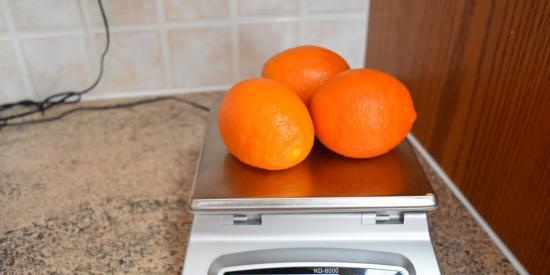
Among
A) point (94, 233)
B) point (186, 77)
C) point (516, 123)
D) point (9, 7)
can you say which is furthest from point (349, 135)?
point (9, 7)

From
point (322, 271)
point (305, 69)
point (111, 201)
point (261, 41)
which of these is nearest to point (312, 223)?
point (322, 271)

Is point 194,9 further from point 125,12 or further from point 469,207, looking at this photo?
point 469,207

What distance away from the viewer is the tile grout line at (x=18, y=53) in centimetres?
80

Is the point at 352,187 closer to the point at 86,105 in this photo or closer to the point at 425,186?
the point at 425,186

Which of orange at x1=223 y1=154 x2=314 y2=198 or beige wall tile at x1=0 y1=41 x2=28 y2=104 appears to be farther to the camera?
beige wall tile at x1=0 y1=41 x2=28 y2=104

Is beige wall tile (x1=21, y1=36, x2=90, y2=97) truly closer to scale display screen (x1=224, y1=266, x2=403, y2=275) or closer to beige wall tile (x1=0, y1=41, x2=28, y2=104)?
beige wall tile (x1=0, y1=41, x2=28, y2=104)

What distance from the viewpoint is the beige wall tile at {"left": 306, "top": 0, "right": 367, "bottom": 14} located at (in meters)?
0.88

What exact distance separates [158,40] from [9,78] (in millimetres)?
304

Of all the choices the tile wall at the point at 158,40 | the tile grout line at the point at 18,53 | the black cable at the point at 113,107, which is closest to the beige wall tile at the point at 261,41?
→ the tile wall at the point at 158,40

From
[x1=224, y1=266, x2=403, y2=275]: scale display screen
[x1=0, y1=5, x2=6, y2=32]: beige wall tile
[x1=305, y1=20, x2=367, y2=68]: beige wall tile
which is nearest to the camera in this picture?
[x1=224, y1=266, x2=403, y2=275]: scale display screen

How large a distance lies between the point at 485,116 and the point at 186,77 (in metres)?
0.60

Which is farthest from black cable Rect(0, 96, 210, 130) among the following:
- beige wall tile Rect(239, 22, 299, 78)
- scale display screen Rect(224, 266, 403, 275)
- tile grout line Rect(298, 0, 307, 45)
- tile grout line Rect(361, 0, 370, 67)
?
scale display screen Rect(224, 266, 403, 275)

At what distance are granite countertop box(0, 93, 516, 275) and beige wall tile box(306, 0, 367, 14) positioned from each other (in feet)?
1.02

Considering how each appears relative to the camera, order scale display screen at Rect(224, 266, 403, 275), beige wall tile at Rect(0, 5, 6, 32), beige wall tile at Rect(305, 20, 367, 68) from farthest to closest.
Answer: beige wall tile at Rect(305, 20, 367, 68) < beige wall tile at Rect(0, 5, 6, 32) < scale display screen at Rect(224, 266, 403, 275)
